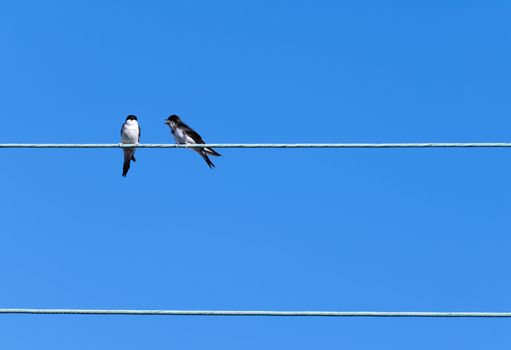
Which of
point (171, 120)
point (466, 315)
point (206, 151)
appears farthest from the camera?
point (171, 120)

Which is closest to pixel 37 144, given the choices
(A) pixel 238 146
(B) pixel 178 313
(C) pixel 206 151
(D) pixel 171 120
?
(A) pixel 238 146

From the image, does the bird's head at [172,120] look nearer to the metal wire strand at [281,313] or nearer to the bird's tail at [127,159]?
the bird's tail at [127,159]

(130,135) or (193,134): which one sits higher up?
(193,134)

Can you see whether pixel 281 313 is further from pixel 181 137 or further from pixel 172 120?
pixel 172 120

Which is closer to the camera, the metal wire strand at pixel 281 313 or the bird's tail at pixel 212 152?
the metal wire strand at pixel 281 313

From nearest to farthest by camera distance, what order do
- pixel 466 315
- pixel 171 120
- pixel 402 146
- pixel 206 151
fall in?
1. pixel 466 315
2. pixel 402 146
3. pixel 206 151
4. pixel 171 120

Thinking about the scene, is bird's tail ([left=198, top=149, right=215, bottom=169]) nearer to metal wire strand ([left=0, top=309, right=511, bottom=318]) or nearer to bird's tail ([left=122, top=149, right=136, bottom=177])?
bird's tail ([left=122, top=149, right=136, bottom=177])

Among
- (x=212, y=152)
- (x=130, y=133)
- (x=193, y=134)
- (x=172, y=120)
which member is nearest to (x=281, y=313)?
(x=212, y=152)

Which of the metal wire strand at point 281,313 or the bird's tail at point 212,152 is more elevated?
the bird's tail at point 212,152

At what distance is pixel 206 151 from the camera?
14258 millimetres

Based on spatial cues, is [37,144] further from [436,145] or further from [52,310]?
[436,145]

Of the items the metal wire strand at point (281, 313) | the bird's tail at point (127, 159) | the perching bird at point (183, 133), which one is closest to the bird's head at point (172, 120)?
the perching bird at point (183, 133)

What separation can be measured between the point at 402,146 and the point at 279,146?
2.67 feet

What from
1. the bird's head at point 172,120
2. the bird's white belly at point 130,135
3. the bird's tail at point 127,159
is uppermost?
the bird's head at point 172,120
